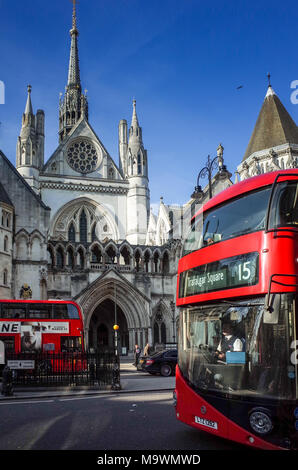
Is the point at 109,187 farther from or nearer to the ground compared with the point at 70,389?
farther from the ground

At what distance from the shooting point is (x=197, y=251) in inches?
293

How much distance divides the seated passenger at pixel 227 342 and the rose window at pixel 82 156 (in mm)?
41543

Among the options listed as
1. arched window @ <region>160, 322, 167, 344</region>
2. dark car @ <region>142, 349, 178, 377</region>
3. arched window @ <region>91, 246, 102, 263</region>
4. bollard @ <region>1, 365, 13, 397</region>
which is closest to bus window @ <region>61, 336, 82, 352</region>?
dark car @ <region>142, 349, 178, 377</region>

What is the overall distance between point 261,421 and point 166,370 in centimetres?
1605

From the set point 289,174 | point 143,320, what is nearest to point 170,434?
point 289,174

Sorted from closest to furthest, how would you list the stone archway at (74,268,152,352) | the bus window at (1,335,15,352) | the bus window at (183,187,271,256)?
1. the bus window at (183,187,271,256)
2. the bus window at (1,335,15,352)
3. the stone archway at (74,268,152,352)

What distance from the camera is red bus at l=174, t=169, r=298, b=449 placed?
5598 mm

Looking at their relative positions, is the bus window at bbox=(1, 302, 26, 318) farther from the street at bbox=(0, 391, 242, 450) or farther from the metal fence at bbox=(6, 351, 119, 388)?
the street at bbox=(0, 391, 242, 450)

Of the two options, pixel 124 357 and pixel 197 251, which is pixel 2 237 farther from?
pixel 197 251

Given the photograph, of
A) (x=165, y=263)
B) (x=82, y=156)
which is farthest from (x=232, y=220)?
(x=82, y=156)

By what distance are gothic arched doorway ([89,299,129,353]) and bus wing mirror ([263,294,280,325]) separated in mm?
34531

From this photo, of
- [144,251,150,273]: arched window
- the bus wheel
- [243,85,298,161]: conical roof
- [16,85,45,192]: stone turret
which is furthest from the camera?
[243,85,298,161]: conical roof

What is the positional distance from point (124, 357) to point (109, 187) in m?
17.8

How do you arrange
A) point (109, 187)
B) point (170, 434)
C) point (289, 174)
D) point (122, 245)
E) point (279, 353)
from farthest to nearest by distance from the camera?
point (109, 187) → point (122, 245) → point (170, 434) → point (289, 174) → point (279, 353)
